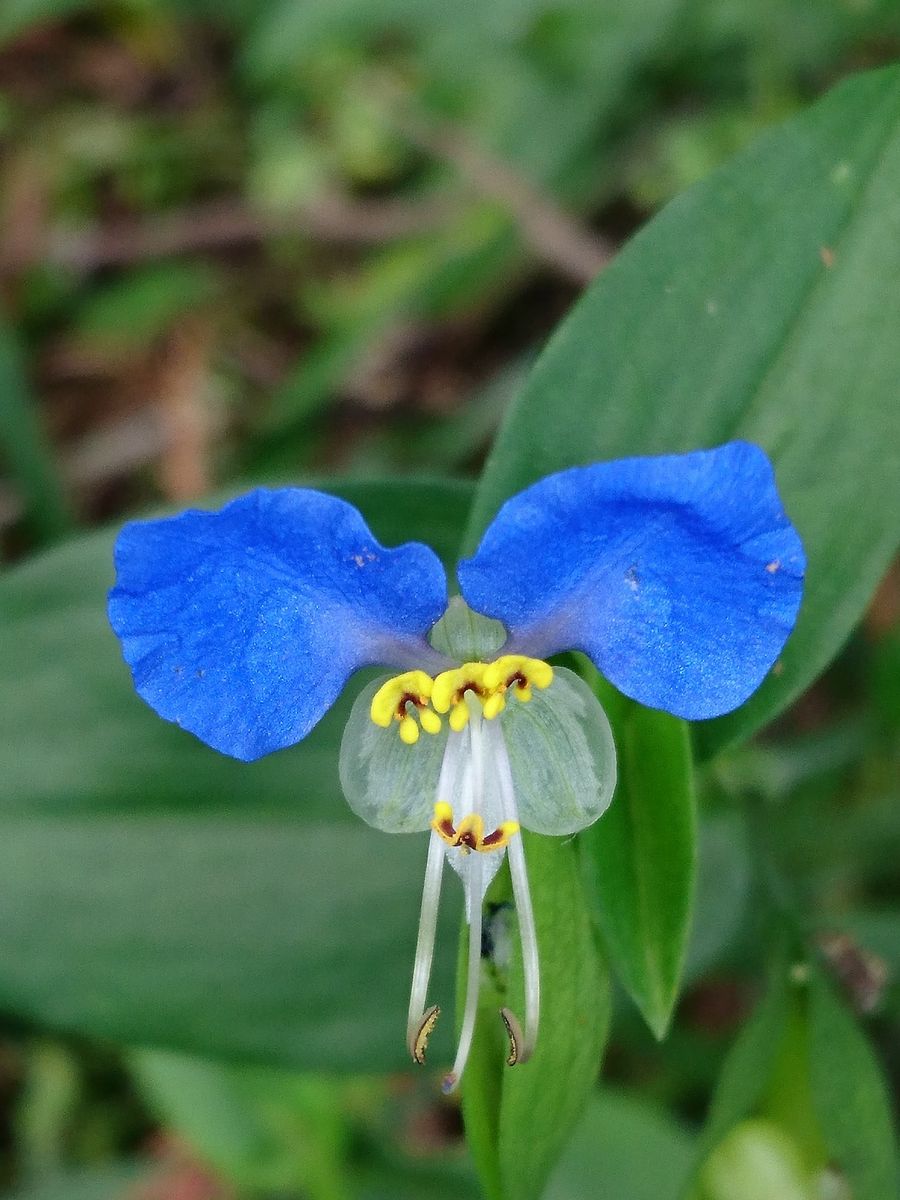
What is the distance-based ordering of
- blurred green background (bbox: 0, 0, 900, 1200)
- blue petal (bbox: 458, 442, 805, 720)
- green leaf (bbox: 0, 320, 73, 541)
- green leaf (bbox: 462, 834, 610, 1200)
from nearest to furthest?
blue petal (bbox: 458, 442, 805, 720) → green leaf (bbox: 462, 834, 610, 1200) → blurred green background (bbox: 0, 0, 900, 1200) → green leaf (bbox: 0, 320, 73, 541)

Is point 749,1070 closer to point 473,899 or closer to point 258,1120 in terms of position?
point 473,899

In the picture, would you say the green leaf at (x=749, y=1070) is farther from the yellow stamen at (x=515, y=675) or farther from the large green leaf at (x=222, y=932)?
the yellow stamen at (x=515, y=675)

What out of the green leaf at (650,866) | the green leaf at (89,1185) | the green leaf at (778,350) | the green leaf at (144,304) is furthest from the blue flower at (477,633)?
the green leaf at (144,304)

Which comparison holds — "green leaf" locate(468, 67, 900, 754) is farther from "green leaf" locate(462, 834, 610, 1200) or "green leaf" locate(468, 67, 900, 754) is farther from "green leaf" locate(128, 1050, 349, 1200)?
"green leaf" locate(128, 1050, 349, 1200)

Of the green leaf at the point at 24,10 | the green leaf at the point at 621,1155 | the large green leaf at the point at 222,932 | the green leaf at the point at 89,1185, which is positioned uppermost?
the green leaf at the point at 24,10

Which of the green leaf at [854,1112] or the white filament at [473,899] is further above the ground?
the white filament at [473,899]

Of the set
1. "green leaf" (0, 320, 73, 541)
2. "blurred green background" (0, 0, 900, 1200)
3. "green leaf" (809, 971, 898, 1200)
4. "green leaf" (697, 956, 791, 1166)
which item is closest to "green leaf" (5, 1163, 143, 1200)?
"blurred green background" (0, 0, 900, 1200)

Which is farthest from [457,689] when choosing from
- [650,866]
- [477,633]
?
[650,866]

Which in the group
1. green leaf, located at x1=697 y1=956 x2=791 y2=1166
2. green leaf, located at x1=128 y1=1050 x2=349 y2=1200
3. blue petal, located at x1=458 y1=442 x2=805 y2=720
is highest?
blue petal, located at x1=458 y1=442 x2=805 y2=720

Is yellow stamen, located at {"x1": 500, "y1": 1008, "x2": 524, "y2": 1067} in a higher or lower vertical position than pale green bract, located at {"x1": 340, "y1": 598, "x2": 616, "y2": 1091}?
lower
